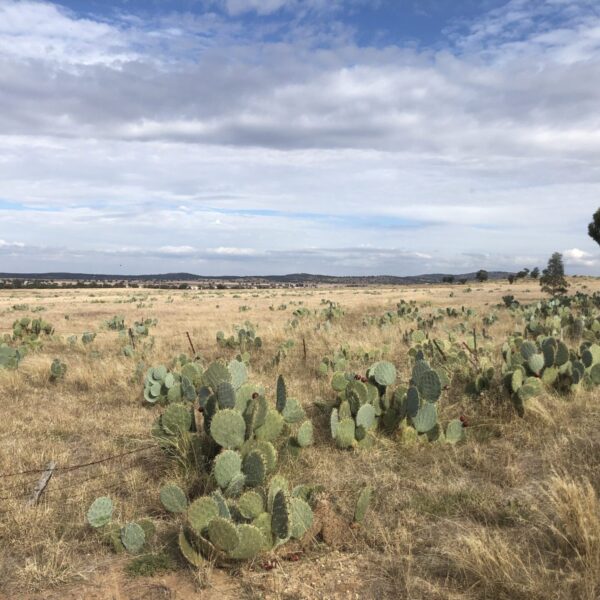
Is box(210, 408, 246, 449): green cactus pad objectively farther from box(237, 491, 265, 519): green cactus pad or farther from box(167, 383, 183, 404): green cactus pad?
box(167, 383, 183, 404): green cactus pad

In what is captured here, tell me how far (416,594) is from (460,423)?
2849 mm

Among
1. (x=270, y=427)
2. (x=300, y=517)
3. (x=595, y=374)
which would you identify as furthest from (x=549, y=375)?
(x=300, y=517)

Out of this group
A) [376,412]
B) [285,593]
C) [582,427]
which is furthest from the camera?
[376,412]

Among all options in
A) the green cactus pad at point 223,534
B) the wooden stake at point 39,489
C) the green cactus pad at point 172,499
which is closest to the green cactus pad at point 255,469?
the green cactus pad at point 172,499

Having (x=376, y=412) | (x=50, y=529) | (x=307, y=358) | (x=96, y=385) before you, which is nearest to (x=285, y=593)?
(x=50, y=529)

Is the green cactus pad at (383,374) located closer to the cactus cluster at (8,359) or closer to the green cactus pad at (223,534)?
the green cactus pad at (223,534)

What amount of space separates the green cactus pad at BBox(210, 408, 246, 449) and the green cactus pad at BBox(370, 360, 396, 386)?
2137mm

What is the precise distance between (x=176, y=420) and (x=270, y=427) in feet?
2.95

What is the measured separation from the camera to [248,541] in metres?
3.38

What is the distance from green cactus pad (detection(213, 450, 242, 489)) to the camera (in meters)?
4.15

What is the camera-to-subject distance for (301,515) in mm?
3709

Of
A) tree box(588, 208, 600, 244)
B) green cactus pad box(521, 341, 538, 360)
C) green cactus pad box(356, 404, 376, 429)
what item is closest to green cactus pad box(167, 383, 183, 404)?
green cactus pad box(356, 404, 376, 429)

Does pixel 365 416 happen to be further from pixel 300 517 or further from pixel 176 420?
pixel 300 517

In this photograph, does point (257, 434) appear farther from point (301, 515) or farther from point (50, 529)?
point (50, 529)
